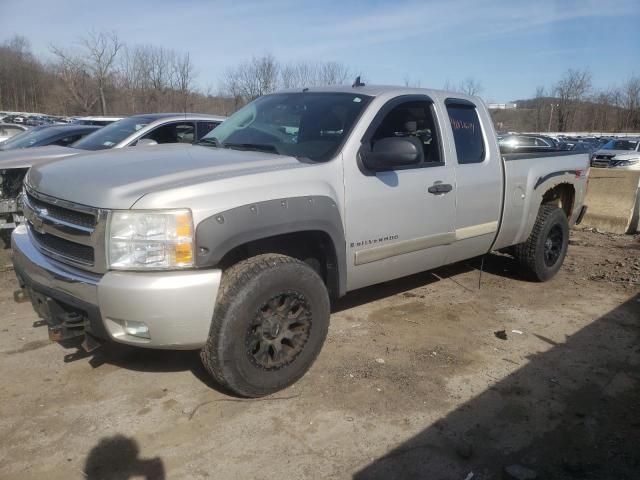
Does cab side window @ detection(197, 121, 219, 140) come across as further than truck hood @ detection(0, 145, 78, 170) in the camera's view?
Yes

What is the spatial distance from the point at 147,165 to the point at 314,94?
1.67 metres

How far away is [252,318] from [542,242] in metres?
3.82

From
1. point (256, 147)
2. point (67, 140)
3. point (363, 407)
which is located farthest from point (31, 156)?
point (363, 407)

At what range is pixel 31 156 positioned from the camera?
623 cm

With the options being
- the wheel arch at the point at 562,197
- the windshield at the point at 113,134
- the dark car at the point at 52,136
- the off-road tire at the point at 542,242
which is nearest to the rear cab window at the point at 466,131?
the off-road tire at the point at 542,242

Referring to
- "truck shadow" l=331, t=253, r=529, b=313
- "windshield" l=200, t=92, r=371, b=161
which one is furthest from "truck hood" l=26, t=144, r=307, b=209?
"truck shadow" l=331, t=253, r=529, b=313

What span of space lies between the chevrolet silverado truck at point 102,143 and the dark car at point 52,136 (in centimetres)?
105

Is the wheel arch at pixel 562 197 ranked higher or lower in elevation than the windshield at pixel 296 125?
lower

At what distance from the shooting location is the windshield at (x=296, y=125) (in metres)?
3.79

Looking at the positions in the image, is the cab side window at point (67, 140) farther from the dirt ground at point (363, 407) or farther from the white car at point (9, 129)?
the white car at point (9, 129)

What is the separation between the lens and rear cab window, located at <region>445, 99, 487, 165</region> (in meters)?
4.57

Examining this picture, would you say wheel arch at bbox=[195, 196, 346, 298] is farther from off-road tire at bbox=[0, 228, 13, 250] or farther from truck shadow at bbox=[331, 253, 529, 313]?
off-road tire at bbox=[0, 228, 13, 250]

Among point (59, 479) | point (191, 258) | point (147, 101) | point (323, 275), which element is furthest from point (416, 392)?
point (147, 101)

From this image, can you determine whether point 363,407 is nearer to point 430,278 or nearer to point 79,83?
point 430,278
